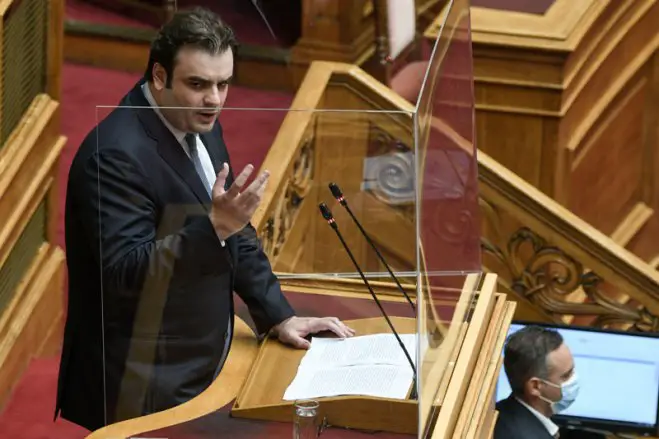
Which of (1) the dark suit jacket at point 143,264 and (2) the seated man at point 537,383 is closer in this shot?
(1) the dark suit jacket at point 143,264

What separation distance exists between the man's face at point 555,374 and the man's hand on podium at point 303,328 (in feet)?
5.79

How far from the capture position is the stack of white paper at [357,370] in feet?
10.2

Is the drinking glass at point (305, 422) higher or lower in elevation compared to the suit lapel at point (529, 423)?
lower

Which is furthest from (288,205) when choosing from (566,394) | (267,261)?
(566,394)

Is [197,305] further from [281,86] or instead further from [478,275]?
[281,86]

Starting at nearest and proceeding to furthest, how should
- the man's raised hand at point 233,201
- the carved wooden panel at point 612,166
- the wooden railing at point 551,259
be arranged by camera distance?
1. the man's raised hand at point 233,201
2. the wooden railing at point 551,259
3. the carved wooden panel at point 612,166

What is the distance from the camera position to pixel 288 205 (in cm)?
457

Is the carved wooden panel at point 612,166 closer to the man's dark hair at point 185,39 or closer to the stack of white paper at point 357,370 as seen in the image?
the stack of white paper at point 357,370

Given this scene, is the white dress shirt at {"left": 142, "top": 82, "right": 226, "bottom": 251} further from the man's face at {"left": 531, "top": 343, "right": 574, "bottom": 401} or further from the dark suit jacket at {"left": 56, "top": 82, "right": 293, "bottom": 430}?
the man's face at {"left": 531, "top": 343, "right": 574, "bottom": 401}

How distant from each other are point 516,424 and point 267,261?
66.0 inches

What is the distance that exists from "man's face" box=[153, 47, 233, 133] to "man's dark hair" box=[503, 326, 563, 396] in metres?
2.20

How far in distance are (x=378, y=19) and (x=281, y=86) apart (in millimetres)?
586

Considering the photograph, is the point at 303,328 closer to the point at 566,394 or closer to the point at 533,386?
the point at 533,386

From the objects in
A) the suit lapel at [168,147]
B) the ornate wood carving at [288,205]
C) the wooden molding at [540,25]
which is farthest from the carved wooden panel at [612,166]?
the suit lapel at [168,147]
